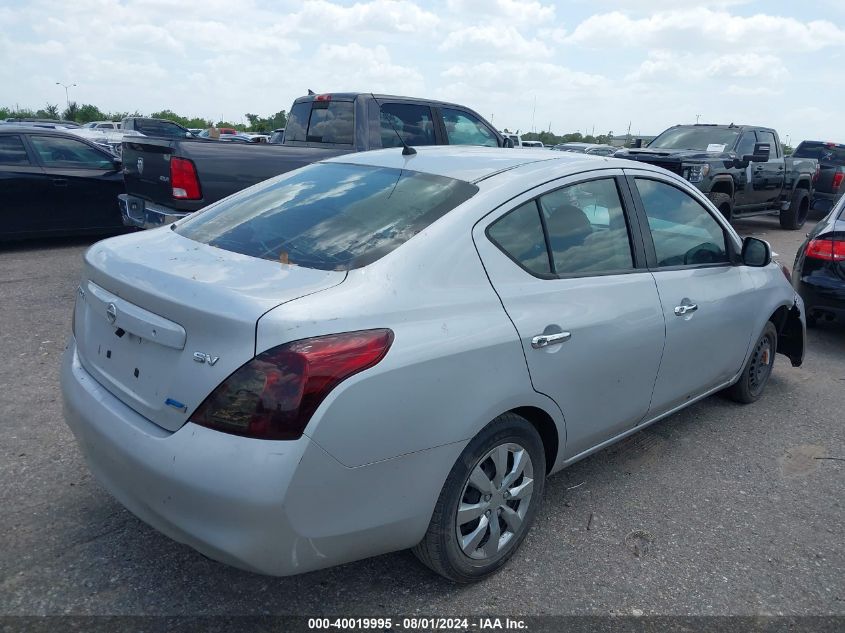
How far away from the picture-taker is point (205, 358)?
2150 millimetres

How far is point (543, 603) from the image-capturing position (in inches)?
104

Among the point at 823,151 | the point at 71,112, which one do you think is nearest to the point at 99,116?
the point at 71,112

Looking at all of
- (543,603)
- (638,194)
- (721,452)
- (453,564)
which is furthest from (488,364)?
(721,452)

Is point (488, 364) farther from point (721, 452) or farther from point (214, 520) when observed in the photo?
point (721, 452)

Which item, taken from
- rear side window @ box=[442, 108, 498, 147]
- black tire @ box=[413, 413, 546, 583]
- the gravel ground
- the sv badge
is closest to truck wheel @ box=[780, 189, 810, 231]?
rear side window @ box=[442, 108, 498, 147]

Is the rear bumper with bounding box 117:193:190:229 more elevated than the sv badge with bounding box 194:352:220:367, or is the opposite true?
the sv badge with bounding box 194:352:220:367

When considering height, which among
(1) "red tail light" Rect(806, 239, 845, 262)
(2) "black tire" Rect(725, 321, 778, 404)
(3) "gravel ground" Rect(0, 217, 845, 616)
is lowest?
(3) "gravel ground" Rect(0, 217, 845, 616)

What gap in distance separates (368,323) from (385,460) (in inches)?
17.5

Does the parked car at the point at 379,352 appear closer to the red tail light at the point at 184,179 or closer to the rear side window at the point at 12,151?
the red tail light at the point at 184,179

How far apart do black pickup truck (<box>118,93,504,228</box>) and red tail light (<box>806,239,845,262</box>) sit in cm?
377

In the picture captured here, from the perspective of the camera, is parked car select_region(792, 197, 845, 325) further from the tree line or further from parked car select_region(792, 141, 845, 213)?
the tree line

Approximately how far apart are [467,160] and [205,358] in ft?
5.33

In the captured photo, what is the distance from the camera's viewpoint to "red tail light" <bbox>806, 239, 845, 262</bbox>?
19.6 feet

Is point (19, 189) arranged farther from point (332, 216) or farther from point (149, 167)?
point (332, 216)
